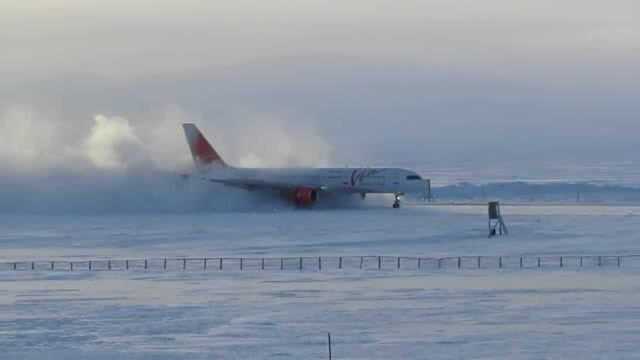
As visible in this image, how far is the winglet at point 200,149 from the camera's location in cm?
10544

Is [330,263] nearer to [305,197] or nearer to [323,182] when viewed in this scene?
[305,197]

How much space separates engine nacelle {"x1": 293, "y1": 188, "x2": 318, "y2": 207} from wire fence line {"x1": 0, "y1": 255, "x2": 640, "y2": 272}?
4240 centimetres

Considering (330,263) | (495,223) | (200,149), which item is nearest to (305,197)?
(200,149)

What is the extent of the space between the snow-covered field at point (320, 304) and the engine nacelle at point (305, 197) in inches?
1164

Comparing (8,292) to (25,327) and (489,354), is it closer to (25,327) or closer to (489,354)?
(25,327)

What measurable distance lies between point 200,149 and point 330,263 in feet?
196

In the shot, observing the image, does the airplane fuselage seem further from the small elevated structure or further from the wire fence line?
the wire fence line

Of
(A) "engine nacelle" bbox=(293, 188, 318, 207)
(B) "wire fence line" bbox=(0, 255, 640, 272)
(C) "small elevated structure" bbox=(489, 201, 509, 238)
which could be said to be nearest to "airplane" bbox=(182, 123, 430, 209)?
(A) "engine nacelle" bbox=(293, 188, 318, 207)

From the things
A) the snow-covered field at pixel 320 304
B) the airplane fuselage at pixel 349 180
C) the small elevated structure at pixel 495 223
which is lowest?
the snow-covered field at pixel 320 304

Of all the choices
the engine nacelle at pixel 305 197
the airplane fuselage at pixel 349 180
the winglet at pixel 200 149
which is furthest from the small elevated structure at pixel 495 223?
the winglet at pixel 200 149

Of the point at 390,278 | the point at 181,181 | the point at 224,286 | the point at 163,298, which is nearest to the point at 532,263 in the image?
the point at 390,278

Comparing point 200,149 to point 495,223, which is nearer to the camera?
point 495,223

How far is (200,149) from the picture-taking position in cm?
10612

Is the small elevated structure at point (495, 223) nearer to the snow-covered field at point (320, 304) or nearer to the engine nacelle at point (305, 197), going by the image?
the snow-covered field at point (320, 304)
